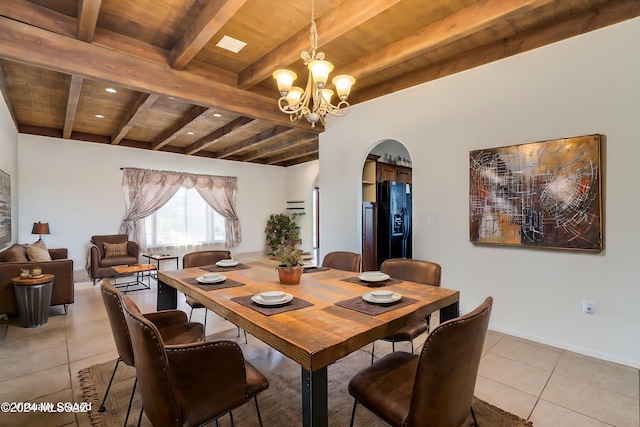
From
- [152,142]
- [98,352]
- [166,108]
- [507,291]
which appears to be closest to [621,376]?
[507,291]

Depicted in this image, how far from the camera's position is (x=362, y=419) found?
1828 mm

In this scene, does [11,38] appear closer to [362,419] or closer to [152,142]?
[362,419]

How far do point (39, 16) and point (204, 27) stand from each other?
4.37ft

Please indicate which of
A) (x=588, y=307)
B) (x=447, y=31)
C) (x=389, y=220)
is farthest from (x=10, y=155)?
(x=588, y=307)

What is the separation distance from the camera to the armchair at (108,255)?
5121 mm

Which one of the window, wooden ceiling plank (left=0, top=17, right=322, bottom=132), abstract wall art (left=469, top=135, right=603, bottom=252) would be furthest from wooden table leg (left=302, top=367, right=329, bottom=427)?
the window

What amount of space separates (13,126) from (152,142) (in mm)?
2125

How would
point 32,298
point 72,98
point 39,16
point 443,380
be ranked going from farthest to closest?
point 72,98 → point 32,298 → point 39,16 → point 443,380

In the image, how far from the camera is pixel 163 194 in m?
6.76

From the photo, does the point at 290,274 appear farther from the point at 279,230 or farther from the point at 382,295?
the point at 279,230

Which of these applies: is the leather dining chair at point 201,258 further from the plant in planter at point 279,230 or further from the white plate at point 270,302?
the plant in planter at point 279,230

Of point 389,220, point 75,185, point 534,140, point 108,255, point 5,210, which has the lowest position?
point 108,255

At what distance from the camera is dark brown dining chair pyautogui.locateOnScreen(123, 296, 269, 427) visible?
113 centimetres

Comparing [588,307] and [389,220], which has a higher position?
[389,220]
